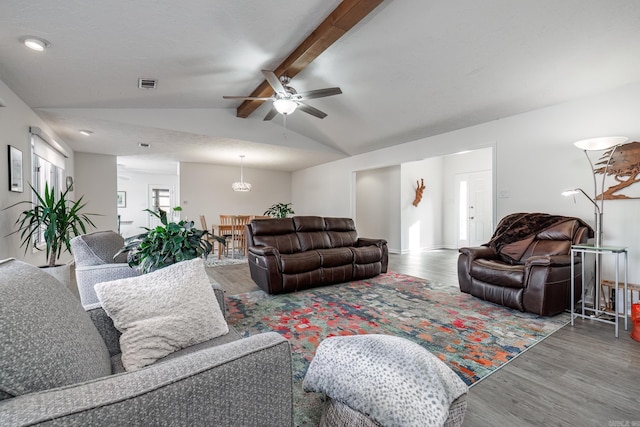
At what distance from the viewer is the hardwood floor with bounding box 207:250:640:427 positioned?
146 centimetres

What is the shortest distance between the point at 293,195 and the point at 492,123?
6.18 metres

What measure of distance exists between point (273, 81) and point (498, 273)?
A: 308 centimetres

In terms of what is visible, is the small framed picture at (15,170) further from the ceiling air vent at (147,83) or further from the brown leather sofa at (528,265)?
the brown leather sofa at (528,265)

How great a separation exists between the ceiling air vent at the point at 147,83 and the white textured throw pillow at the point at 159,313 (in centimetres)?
321

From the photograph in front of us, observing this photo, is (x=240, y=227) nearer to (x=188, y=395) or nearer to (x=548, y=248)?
(x=548, y=248)

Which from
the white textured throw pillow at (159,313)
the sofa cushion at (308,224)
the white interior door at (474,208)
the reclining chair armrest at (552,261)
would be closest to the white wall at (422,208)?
the white interior door at (474,208)

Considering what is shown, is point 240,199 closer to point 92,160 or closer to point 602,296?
point 92,160

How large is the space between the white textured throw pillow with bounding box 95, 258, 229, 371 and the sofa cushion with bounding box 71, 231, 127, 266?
1.53 metres

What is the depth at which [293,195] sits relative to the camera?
931 centimetres

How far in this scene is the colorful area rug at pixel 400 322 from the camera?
6.47ft

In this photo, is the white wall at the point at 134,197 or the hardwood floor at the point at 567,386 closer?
the hardwood floor at the point at 567,386

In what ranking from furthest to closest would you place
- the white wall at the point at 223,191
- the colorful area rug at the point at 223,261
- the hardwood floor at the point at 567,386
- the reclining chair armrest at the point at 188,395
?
the white wall at the point at 223,191
the colorful area rug at the point at 223,261
the hardwood floor at the point at 567,386
the reclining chair armrest at the point at 188,395

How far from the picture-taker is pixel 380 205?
290 inches

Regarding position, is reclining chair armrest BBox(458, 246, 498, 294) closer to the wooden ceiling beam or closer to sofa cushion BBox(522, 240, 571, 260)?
sofa cushion BBox(522, 240, 571, 260)
